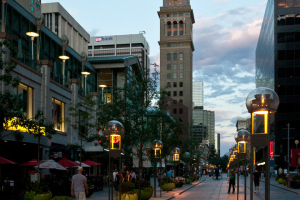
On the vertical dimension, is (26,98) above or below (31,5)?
below

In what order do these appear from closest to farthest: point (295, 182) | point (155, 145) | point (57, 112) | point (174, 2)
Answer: point (155, 145), point (57, 112), point (295, 182), point (174, 2)

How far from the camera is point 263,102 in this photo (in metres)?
9.59

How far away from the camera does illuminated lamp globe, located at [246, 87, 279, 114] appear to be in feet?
31.4

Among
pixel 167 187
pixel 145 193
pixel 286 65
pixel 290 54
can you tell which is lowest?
pixel 167 187

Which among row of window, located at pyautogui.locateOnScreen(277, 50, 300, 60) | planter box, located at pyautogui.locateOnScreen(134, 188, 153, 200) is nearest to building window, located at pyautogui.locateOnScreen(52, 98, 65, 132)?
planter box, located at pyautogui.locateOnScreen(134, 188, 153, 200)

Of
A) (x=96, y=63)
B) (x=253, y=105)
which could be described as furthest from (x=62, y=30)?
(x=253, y=105)

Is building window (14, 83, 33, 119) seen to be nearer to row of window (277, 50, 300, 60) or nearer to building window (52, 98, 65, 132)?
building window (52, 98, 65, 132)

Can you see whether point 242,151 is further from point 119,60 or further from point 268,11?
point 268,11

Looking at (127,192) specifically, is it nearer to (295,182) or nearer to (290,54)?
(295,182)

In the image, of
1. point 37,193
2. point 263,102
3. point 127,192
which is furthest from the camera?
point 127,192

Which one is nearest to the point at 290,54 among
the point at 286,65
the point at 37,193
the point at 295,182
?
the point at 286,65

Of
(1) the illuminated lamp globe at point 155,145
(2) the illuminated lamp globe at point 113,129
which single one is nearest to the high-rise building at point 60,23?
(1) the illuminated lamp globe at point 155,145

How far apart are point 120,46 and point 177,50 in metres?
35.9

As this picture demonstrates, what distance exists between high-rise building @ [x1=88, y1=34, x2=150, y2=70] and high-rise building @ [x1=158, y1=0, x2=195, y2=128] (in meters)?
23.2
